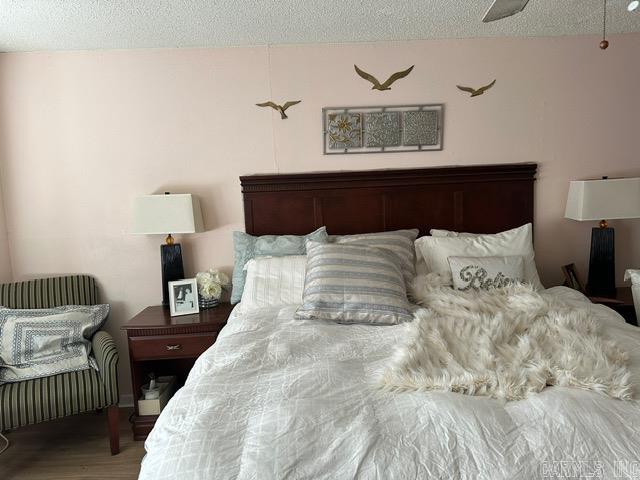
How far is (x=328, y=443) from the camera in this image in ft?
3.34

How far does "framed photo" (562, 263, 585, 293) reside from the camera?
2604 millimetres

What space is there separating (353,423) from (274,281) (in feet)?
4.21

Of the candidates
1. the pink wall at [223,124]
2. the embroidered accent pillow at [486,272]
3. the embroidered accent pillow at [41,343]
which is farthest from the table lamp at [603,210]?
the embroidered accent pillow at [41,343]

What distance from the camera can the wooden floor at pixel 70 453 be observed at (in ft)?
6.82

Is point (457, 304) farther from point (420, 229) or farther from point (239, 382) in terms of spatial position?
point (239, 382)

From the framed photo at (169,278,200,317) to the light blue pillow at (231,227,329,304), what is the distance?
225mm

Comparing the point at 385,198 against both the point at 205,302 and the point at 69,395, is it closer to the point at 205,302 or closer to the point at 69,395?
the point at 205,302

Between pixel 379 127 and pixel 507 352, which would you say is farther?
pixel 379 127

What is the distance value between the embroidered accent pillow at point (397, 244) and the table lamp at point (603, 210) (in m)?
1.06

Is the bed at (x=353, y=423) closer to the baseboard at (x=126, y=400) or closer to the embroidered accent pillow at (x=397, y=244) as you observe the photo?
the embroidered accent pillow at (x=397, y=244)

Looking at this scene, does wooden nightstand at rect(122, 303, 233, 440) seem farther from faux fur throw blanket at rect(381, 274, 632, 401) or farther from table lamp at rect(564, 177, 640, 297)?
table lamp at rect(564, 177, 640, 297)

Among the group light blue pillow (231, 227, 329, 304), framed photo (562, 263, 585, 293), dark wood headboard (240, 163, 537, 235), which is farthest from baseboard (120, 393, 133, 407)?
framed photo (562, 263, 585, 293)

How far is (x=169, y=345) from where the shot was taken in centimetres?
236

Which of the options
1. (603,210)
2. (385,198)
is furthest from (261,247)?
(603,210)
